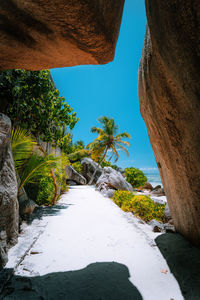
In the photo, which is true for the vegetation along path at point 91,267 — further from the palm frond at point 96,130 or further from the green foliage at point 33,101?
the palm frond at point 96,130

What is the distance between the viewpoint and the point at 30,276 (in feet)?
7.19

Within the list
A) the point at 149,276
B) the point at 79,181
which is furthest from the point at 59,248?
the point at 79,181

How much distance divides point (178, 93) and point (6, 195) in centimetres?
343

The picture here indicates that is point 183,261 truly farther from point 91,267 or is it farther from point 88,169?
point 88,169

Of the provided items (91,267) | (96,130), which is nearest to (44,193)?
(91,267)

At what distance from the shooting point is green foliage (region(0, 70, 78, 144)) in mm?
5477

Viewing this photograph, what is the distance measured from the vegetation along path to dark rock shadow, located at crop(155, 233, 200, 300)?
0.36 ft

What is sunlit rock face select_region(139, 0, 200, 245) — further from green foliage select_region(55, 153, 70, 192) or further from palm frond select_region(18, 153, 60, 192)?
green foliage select_region(55, 153, 70, 192)

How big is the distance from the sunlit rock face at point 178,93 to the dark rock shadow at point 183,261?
23 cm

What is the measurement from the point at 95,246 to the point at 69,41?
377cm

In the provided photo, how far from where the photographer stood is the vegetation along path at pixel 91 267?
193cm

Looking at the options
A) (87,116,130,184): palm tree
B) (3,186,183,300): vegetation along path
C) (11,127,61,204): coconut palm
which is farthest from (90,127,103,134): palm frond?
(3,186,183,300): vegetation along path

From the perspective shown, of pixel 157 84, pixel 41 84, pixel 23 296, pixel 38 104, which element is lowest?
pixel 23 296

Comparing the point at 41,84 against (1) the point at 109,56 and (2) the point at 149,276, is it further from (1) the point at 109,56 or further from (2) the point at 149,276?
(2) the point at 149,276
